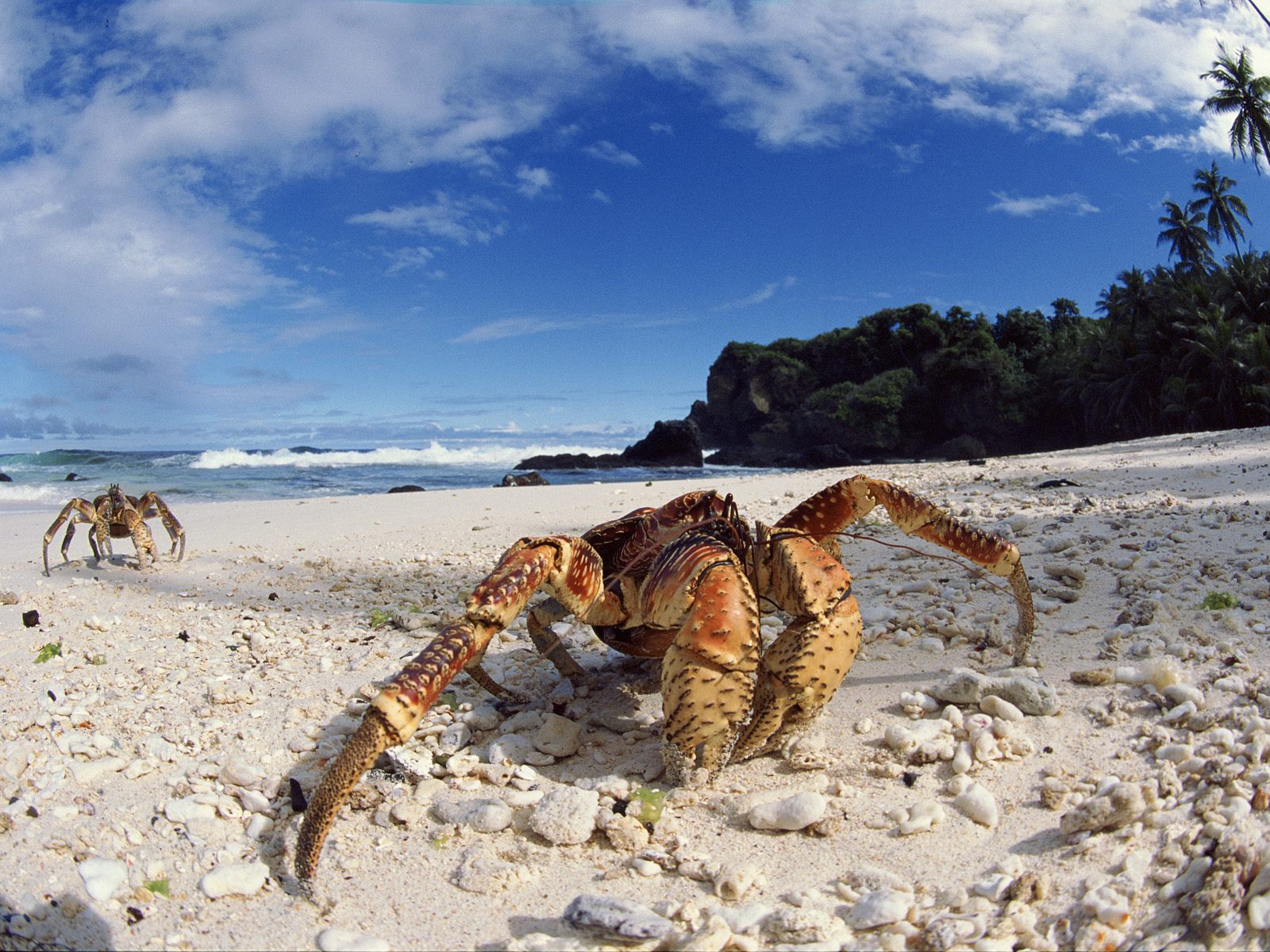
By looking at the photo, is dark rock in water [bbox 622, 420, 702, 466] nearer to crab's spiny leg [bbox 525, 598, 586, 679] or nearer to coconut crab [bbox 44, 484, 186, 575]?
coconut crab [bbox 44, 484, 186, 575]

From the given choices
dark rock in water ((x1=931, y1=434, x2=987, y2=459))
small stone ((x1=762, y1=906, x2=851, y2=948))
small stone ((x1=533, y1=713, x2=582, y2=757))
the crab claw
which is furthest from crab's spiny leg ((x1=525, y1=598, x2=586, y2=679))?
dark rock in water ((x1=931, y1=434, x2=987, y2=459))

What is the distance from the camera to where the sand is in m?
2.23

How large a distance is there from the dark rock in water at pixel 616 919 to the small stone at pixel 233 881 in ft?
3.57

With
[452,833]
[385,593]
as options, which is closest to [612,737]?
[452,833]

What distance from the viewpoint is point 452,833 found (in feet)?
9.13

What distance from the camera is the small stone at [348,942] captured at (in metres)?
2.21

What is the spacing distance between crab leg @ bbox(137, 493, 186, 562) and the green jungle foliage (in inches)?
1459

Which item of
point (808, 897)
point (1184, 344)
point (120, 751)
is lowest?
point (808, 897)

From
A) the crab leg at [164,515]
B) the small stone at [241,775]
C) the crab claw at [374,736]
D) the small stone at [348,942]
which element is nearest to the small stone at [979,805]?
the crab claw at [374,736]

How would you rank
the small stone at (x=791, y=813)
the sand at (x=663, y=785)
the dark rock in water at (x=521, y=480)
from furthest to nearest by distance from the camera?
the dark rock in water at (x=521, y=480) → the small stone at (x=791, y=813) → the sand at (x=663, y=785)

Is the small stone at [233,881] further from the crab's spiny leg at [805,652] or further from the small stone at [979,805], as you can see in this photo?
the small stone at [979,805]

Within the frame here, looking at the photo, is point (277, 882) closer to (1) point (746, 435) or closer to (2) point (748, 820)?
(2) point (748, 820)

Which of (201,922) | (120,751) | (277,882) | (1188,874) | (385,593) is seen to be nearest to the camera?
(1188,874)

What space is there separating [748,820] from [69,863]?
2.35 meters
